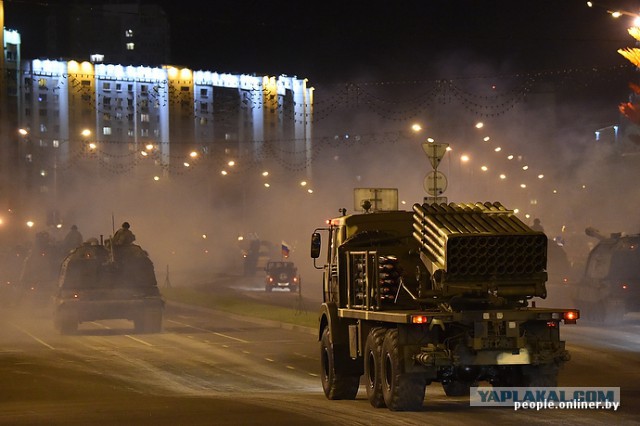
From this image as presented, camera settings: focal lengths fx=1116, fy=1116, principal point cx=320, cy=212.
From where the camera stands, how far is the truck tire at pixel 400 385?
40.4 ft

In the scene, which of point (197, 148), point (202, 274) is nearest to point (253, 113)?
point (197, 148)

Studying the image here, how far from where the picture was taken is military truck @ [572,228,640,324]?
88.0 ft

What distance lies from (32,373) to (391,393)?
9.10 metres

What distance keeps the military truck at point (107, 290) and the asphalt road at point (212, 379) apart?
0.55 m

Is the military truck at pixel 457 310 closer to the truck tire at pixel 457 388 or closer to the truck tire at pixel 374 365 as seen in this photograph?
the truck tire at pixel 374 365

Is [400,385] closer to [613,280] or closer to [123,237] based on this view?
[613,280]

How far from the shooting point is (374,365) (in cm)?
1321

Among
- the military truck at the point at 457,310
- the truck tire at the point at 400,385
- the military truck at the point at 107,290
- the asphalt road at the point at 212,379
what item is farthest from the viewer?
the military truck at the point at 107,290

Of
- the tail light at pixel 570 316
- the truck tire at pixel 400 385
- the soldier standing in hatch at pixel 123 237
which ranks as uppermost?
the soldier standing in hatch at pixel 123 237

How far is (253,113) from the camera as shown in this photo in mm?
121312

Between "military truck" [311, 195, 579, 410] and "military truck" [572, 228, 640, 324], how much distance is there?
1442 centimetres

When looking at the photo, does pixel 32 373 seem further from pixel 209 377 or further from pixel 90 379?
pixel 209 377

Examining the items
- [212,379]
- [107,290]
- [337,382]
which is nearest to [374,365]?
[337,382]

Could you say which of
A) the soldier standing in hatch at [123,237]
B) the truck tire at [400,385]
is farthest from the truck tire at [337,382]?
the soldier standing in hatch at [123,237]
